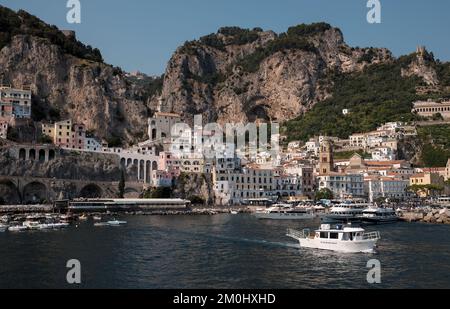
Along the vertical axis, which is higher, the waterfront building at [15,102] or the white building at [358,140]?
the waterfront building at [15,102]

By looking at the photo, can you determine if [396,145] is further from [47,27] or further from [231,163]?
[47,27]

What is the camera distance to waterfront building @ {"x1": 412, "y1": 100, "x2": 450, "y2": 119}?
120812 millimetres

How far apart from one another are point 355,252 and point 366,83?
116088mm

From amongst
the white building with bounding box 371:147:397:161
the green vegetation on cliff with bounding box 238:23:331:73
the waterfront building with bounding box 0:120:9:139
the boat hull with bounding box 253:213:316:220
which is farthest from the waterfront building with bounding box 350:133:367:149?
the waterfront building with bounding box 0:120:9:139

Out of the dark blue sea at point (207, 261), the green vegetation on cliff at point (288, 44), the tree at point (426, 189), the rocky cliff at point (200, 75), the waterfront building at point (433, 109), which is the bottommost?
the dark blue sea at point (207, 261)

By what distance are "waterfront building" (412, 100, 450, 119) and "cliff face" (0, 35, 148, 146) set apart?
6128 cm

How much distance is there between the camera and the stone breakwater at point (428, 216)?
62.2 meters

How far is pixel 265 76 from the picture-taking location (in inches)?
6043

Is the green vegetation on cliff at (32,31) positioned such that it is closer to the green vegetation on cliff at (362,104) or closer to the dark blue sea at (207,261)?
the green vegetation on cliff at (362,104)

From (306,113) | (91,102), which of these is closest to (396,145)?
(306,113)

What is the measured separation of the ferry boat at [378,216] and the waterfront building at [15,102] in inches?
2209

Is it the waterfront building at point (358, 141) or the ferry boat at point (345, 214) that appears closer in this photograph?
the ferry boat at point (345, 214)

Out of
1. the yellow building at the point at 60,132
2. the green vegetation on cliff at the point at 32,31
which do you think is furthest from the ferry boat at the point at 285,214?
the green vegetation on cliff at the point at 32,31

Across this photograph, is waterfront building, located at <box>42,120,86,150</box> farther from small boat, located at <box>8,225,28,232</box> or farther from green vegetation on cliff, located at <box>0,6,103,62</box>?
small boat, located at <box>8,225,28,232</box>
